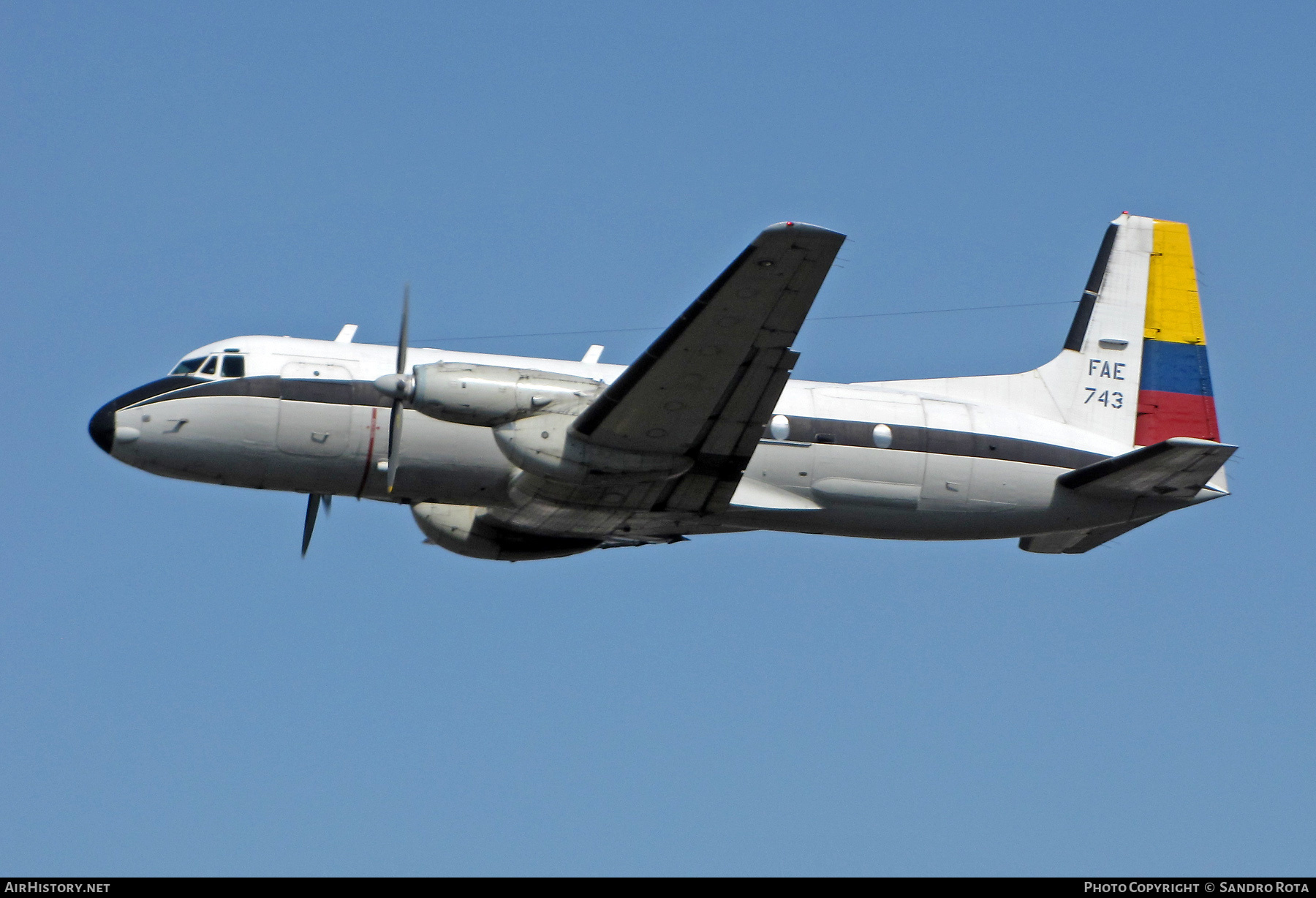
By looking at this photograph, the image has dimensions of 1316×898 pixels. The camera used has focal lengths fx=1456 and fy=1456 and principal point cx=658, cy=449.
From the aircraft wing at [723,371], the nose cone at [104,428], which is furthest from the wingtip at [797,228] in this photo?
the nose cone at [104,428]

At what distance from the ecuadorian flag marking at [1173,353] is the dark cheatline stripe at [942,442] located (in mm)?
2744

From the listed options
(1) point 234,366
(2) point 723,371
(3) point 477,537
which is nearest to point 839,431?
(2) point 723,371

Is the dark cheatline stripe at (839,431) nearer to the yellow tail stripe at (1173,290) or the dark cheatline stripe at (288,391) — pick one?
the dark cheatline stripe at (288,391)

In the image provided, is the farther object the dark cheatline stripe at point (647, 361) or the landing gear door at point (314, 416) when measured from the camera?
the landing gear door at point (314, 416)

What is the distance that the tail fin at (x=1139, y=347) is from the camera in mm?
24562

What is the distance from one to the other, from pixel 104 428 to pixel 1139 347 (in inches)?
670

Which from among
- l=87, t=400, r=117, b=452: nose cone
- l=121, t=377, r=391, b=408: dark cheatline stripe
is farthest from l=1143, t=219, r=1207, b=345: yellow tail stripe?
l=87, t=400, r=117, b=452: nose cone

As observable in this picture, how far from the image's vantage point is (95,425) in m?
Result: 20.3

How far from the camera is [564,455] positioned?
19.3 metres
